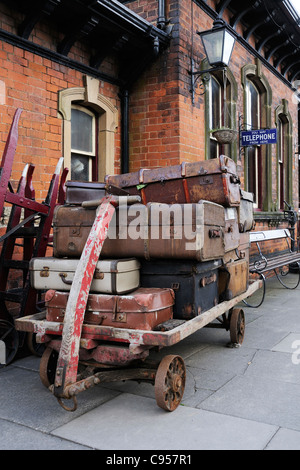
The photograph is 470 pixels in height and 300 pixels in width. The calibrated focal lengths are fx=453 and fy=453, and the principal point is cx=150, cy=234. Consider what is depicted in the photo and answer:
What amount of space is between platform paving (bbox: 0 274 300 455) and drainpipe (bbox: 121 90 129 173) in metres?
3.54

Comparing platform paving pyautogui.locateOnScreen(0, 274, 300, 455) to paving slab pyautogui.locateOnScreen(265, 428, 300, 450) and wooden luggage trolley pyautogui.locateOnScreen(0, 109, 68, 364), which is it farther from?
wooden luggage trolley pyautogui.locateOnScreen(0, 109, 68, 364)

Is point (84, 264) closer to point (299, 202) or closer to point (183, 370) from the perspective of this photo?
point (183, 370)

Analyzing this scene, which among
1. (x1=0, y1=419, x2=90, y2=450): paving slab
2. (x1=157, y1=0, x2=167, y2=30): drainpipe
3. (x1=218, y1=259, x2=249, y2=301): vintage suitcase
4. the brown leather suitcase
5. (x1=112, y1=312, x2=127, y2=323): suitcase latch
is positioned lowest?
(x1=0, y1=419, x2=90, y2=450): paving slab

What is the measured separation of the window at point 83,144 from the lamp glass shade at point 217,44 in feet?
6.75

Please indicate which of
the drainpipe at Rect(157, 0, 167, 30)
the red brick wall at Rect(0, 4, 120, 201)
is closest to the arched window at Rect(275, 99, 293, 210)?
the drainpipe at Rect(157, 0, 167, 30)

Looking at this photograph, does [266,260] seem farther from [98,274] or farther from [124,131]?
[98,274]

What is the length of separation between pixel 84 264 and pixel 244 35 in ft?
28.7

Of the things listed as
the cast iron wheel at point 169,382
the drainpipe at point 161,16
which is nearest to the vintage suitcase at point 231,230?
the cast iron wheel at point 169,382

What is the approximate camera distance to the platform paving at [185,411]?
2914 mm

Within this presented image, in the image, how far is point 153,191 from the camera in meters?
4.82

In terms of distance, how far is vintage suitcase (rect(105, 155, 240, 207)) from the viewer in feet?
14.5

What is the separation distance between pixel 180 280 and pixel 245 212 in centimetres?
189

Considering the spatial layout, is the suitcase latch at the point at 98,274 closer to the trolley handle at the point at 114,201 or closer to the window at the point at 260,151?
the trolley handle at the point at 114,201

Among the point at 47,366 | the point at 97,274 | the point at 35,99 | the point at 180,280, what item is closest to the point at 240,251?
the point at 180,280
